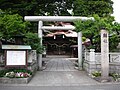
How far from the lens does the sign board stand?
52.2 feet

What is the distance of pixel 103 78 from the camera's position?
1478cm

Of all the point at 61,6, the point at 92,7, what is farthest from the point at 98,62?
the point at 61,6

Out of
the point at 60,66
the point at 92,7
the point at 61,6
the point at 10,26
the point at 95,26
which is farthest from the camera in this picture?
the point at 61,6

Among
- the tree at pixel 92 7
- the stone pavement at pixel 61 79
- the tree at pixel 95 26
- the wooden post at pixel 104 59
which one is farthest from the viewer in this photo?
the tree at pixel 92 7

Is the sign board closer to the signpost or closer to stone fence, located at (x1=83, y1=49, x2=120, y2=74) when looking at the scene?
the signpost

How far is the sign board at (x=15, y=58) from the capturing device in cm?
1591

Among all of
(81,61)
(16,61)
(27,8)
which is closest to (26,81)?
(16,61)

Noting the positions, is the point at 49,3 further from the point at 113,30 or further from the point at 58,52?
the point at 58,52

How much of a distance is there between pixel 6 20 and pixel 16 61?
142 inches

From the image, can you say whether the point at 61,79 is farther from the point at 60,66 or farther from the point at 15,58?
the point at 60,66

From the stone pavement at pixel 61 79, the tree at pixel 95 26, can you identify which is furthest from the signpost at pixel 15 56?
the tree at pixel 95 26

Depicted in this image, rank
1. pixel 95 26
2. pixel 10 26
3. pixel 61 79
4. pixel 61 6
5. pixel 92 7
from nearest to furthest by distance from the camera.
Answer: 1. pixel 61 79
2. pixel 10 26
3. pixel 95 26
4. pixel 92 7
5. pixel 61 6

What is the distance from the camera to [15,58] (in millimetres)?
16031

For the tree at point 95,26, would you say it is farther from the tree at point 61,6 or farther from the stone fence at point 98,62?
the tree at point 61,6
